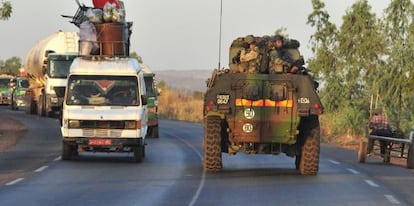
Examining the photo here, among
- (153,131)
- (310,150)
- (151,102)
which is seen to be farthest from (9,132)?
(310,150)

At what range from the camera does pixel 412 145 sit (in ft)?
79.8

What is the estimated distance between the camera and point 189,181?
1883cm

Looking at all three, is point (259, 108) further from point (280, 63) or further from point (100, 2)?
point (100, 2)

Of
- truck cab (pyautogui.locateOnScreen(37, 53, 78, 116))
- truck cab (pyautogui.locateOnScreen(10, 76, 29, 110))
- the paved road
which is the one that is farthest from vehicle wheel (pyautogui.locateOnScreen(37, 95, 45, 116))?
the paved road

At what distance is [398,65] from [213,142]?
21.4 meters

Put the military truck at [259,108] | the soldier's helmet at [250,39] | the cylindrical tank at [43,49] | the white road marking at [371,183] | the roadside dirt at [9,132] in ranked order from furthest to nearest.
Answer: the cylindrical tank at [43,49] < the roadside dirt at [9,132] < the soldier's helmet at [250,39] < the military truck at [259,108] < the white road marking at [371,183]

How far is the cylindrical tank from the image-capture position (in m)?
46.8

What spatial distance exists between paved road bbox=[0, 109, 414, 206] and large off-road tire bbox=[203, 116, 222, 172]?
0.30 metres

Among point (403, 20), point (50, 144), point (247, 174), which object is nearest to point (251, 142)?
point (247, 174)

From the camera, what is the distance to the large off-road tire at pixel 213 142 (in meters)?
20.7

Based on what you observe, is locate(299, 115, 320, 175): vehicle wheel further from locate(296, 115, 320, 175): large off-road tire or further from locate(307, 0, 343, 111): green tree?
locate(307, 0, 343, 111): green tree

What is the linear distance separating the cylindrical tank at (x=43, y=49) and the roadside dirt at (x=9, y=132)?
3.27 meters

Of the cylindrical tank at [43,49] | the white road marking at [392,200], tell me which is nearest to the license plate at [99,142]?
the white road marking at [392,200]

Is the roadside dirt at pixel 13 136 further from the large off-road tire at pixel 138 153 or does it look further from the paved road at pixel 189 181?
the large off-road tire at pixel 138 153
